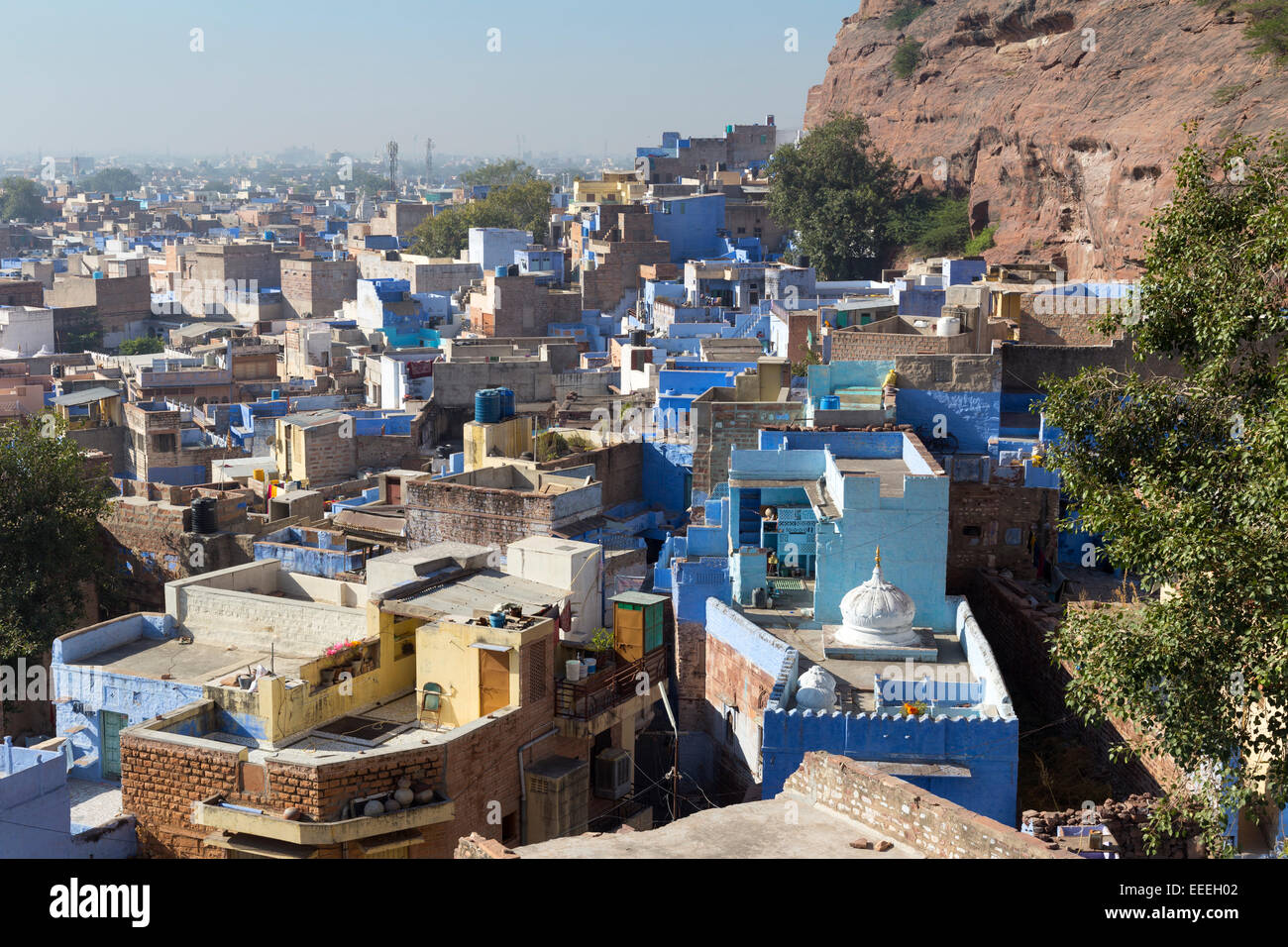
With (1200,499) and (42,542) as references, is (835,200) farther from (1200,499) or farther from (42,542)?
(1200,499)

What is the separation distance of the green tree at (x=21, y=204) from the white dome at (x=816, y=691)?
111714mm

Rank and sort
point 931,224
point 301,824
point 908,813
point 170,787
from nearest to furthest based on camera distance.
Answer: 1. point 908,813
2. point 301,824
3. point 170,787
4. point 931,224

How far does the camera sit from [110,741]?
13820 mm

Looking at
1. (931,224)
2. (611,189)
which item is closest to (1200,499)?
(931,224)

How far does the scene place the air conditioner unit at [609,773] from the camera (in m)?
13.3

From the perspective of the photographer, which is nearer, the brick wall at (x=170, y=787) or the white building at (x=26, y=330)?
the brick wall at (x=170, y=787)

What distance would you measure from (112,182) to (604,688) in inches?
6975

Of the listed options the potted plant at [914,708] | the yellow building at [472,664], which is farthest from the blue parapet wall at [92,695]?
the potted plant at [914,708]

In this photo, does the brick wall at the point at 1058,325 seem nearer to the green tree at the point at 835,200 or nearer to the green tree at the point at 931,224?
the green tree at the point at 931,224

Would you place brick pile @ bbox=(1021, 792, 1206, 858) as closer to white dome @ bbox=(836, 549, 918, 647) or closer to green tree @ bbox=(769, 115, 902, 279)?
white dome @ bbox=(836, 549, 918, 647)

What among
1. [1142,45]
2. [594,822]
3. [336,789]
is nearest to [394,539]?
[594,822]
